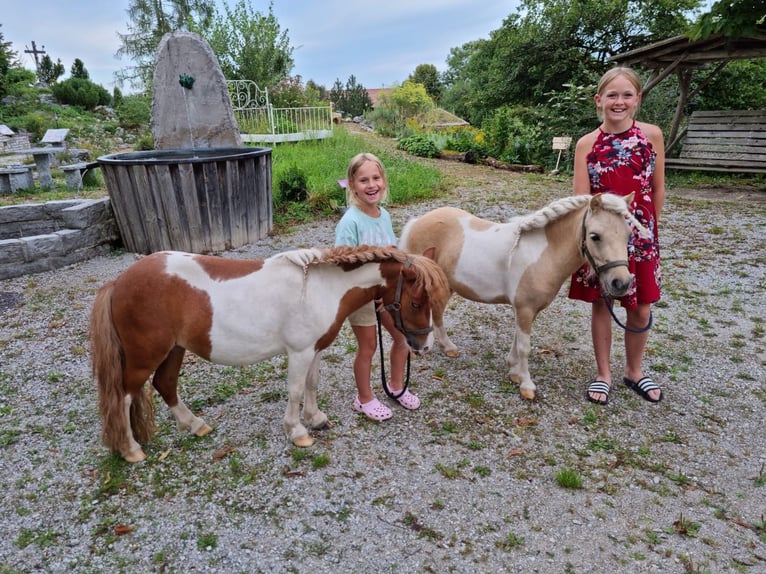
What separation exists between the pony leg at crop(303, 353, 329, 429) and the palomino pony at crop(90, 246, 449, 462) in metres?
0.27

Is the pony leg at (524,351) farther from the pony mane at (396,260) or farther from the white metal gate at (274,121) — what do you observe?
the white metal gate at (274,121)

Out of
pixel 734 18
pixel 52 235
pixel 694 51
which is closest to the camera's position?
pixel 52 235

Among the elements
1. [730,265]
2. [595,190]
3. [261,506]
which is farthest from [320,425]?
[730,265]

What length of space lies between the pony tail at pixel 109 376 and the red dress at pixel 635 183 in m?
2.92

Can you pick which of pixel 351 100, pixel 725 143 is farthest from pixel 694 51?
pixel 351 100

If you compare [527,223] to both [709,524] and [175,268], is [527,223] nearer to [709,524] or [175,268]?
[709,524]

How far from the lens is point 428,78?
141 ft

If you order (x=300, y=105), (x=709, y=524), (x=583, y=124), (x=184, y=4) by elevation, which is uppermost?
(x=184, y=4)

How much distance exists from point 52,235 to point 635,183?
6.23m

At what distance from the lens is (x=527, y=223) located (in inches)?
121

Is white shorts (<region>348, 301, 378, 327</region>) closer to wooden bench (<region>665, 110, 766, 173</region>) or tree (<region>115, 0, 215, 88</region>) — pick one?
wooden bench (<region>665, 110, 766, 173</region>)

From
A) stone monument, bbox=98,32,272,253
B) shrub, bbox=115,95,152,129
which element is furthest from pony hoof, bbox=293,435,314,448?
shrub, bbox=115,95,152,129

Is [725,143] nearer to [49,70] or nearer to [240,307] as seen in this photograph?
[240,307]

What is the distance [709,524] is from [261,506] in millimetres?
2218
